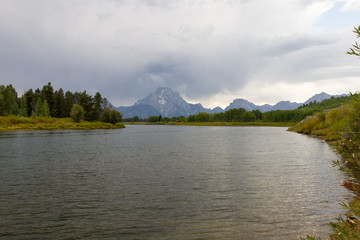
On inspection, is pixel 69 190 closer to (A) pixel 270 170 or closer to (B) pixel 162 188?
(B) pixel 162 188

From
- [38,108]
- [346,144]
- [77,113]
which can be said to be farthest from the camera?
[77,113]

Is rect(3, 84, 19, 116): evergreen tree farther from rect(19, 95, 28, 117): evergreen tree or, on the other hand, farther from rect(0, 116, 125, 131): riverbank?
rect(0, 116, 125, 131): riverbank

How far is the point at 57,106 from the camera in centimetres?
17900

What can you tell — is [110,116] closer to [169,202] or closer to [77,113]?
[77,113]

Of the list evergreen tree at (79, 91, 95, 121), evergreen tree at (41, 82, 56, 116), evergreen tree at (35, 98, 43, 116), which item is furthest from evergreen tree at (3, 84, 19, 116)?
evergreen tree at (79, 91, 95, 121)

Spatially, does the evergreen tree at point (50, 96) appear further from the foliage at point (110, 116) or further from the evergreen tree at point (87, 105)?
the foliage at point (110, 116)

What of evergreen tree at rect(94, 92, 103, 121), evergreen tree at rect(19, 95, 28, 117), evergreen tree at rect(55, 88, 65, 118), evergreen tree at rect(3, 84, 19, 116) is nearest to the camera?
evergreen tree at rect(3, 84, 19, 116)

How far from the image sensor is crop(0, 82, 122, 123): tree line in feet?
510

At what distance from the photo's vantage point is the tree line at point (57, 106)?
155 meters

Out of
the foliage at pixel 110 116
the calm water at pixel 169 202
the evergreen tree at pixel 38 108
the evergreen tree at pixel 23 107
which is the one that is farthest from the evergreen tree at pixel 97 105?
the calm water at pixel 169 202

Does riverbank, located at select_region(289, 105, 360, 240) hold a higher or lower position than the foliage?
lower

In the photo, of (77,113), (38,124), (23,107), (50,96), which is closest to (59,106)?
(50,96)

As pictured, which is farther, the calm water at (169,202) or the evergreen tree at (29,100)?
the evergreen tree at (29,100)

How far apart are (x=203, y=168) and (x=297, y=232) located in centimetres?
1776
